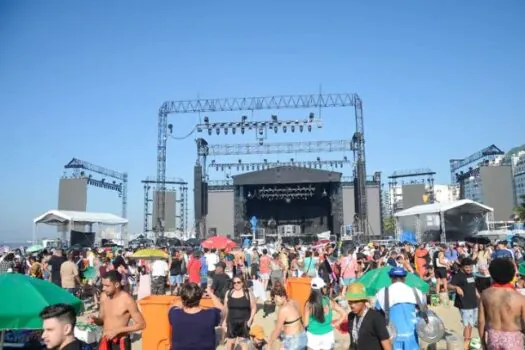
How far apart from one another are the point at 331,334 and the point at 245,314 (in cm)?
150

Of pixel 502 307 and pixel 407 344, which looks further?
pixel 407 344

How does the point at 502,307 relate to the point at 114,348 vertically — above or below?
above

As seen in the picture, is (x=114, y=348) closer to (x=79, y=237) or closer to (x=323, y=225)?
(x=79, y=237)

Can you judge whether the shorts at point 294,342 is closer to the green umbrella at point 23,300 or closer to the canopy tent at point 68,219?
the green umbrella at point 23,300

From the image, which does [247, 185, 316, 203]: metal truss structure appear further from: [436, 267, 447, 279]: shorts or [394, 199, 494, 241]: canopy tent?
[436, 267, 447, 279]: shorts

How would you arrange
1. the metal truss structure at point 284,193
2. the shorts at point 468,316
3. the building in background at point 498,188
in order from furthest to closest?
1. the building in background at point 498,188
2. the metal truss structure at point 284,193
3. the shorts at point 468,316

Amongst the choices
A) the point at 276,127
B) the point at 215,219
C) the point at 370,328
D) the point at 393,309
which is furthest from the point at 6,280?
the point at 215,219

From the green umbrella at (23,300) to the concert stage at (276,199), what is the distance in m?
32.6

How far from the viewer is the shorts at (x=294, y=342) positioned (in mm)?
4520

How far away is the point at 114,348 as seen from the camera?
4184mm

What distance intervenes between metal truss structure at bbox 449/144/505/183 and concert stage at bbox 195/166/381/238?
40.0 ft

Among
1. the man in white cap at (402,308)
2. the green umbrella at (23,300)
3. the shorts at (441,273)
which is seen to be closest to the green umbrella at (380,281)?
the man in white cap at (402,308)

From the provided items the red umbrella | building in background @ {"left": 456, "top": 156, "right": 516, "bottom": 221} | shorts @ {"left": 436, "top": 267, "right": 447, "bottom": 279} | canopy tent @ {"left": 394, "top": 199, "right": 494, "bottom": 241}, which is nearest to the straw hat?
shorts @ {"left": 436, "top": 267, "right": 447, "bottom": 279}

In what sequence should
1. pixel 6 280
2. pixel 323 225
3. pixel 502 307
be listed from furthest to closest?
pixel 323 225 < pixel 6 280 < pixel 502 307
